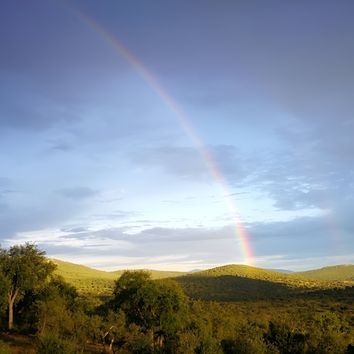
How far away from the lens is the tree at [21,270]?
65.6 m

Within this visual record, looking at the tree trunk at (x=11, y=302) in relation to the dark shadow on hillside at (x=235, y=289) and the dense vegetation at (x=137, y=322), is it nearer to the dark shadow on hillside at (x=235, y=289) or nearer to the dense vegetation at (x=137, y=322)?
the dense vegetation at (x=137, y=322)

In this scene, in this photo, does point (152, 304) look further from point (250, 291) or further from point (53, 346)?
point (250, 291)

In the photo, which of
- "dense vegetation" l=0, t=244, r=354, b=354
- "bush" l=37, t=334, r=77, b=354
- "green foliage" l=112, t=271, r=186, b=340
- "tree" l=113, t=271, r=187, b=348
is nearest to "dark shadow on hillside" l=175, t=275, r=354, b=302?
"dense vegetation" l=0, t=244, r=354, b=354

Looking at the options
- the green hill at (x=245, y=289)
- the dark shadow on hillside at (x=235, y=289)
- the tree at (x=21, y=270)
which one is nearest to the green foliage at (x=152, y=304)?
the tree at (x=21, y=270)

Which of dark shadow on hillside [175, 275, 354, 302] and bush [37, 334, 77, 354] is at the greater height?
dark shadow on hillside [175, 275, 354, 302]

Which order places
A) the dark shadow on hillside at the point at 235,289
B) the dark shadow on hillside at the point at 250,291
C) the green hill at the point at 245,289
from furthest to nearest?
the green hill at the point at 245,289, the dark shadow on hillside at the point at 235,289, the dark shadow on hillside at the point at 250,291

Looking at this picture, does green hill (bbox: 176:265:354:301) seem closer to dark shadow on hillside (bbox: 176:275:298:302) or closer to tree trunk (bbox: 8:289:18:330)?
dark shadow on hillside (bbox: 176:275:298:302)

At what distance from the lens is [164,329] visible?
188ft

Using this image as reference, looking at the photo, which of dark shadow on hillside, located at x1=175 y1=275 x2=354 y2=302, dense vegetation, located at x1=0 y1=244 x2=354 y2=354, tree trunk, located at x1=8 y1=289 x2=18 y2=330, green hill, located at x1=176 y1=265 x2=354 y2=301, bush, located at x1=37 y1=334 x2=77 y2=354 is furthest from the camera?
green hill, located at x1=176 y1=265 x2=354 y2=301

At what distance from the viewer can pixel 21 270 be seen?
66.1 meters

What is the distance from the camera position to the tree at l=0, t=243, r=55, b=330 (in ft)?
215

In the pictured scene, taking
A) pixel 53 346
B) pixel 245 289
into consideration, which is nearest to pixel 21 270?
pixel 53 346

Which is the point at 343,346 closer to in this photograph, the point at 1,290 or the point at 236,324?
the point at 236,324

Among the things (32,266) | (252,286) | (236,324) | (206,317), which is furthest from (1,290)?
(252,286)
